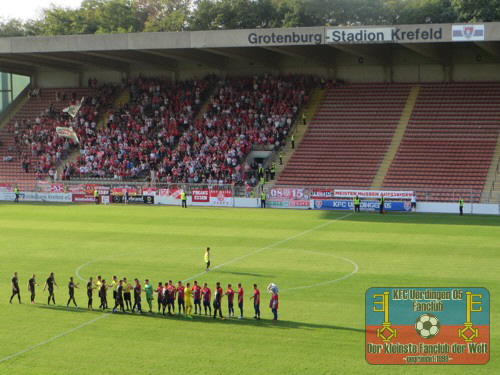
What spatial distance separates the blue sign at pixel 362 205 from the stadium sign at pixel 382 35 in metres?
11.0

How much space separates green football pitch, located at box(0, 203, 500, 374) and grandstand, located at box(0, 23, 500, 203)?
6716 millimetres

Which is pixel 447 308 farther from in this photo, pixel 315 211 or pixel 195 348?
pixel 315 211

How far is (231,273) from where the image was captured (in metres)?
28.1

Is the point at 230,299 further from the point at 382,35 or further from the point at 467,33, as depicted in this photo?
the point at 467,33

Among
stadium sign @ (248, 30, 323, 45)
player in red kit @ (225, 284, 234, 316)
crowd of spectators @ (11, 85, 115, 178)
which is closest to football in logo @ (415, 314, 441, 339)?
player in red kit @ (225, 284, 234, 316)

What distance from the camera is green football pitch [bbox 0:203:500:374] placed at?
18.5 m

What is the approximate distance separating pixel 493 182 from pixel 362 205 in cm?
839

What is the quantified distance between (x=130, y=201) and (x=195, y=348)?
113 feet

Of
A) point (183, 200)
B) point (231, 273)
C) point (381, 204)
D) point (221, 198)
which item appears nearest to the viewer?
point (231, 273)

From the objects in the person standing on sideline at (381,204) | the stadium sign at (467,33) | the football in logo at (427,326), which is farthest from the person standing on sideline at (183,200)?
the football in logo at (427,326)

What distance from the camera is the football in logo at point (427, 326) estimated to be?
19.3m

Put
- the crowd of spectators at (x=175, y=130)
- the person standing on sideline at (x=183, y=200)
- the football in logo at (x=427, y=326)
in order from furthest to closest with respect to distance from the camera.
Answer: the crowd of spectators at (x=175, y=130)
the person standing on sideline at (x=183, y=200)
the football in logo at (x=427, y=326)

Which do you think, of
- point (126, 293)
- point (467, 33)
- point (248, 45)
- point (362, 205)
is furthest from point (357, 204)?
point (126, 293)
